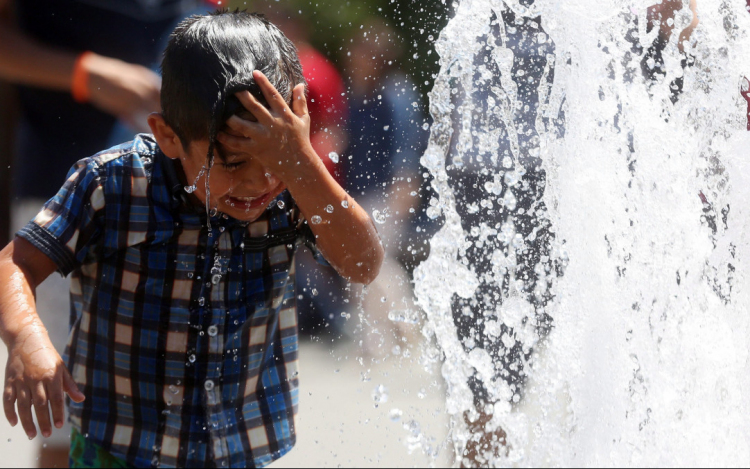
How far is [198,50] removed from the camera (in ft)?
5.05

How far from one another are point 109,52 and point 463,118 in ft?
3.72

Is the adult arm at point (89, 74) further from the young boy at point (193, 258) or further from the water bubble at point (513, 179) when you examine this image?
the water bubble at point (513, 179)

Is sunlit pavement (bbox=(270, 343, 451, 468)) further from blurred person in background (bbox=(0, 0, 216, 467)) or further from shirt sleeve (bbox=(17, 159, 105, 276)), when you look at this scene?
shirt sleeve (bbox=(17, 159, 105, 276))

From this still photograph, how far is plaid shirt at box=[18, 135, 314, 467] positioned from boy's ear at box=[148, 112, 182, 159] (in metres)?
0.04

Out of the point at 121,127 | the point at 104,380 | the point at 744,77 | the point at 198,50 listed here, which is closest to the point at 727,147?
the point at 744,77

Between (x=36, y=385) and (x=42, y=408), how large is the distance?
4cm

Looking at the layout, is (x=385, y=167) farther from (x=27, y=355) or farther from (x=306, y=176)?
(x=27, y=355)

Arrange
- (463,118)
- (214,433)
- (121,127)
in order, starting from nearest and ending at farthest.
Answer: (214,433)
(463,118)
(121,127)


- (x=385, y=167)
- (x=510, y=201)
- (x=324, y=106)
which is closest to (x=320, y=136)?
(x=324, y=106)

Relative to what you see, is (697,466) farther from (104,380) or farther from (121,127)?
(121,127)

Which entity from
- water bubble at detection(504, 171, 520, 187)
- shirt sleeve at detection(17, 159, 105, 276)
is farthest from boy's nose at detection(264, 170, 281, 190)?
water bubble at detection(504, 171, 520, 187)

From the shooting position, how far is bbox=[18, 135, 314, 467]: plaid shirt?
5.30ft

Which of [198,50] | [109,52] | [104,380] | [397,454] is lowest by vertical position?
[397,454]

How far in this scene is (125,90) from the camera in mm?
2195
